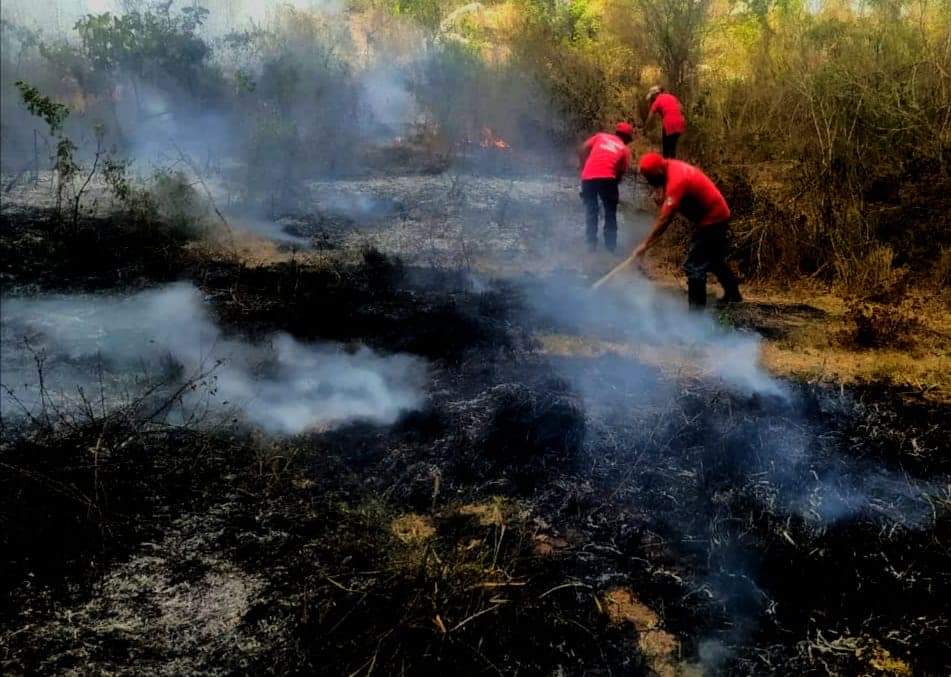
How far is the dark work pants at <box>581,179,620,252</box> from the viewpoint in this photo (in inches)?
295

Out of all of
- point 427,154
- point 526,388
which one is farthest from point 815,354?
point 427,154

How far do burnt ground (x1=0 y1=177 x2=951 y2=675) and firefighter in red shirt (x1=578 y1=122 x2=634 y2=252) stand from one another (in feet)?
10.3

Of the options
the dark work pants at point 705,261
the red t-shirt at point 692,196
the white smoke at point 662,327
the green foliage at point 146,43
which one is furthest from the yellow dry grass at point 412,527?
the green foliage at point 146,43

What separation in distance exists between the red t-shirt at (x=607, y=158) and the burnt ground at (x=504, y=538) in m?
3.18

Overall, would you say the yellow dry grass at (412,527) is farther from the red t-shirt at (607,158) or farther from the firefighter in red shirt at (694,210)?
the red t-shirt at (607,158)

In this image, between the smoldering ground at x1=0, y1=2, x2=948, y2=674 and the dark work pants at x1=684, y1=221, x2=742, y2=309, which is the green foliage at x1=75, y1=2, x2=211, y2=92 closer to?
the smoldering ground at x1=0, y1=2, x2=948, y2=674

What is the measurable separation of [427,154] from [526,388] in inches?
327

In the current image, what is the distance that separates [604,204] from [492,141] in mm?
5222

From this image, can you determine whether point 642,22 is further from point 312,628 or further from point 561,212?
point 312,628

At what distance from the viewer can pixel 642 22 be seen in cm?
1220

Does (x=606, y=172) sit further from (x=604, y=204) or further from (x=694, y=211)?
(x=694, y=211)

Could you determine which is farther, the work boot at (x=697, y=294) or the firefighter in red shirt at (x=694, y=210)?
the work boot at (x=697, y=294)

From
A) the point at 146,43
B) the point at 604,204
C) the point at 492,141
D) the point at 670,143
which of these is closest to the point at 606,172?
the point at 604,204

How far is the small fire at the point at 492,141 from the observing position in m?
12.3
